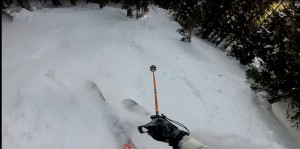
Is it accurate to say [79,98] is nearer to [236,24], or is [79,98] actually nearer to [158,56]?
[158,56]

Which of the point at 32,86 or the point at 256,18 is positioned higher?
the point at 256,18

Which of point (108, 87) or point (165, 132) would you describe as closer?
point (165, 132)

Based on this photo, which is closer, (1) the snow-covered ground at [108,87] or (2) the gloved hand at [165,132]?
(2) the gloved hand at [165,132]

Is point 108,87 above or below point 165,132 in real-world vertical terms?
above

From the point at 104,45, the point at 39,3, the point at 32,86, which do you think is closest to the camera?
the point at 32,86

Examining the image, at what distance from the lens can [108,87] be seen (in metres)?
8.88

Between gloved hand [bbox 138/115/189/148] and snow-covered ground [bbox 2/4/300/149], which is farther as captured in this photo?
snow-covered ground [bbox 2/4/300/149]

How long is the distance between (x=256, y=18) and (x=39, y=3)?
42.6ft

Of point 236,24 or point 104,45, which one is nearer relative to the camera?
point 104,45

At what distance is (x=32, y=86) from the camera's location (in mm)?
8352

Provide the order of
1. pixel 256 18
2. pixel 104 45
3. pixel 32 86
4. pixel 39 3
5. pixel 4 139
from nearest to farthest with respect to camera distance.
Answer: pixel 4 139 < pixel 32 86 < pixel 104 45 < pixel 256 18 < pixel 39 3

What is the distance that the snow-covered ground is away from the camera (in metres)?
7.62

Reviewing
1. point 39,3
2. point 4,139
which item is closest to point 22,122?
point 4,139

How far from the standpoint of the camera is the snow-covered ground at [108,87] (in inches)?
300
